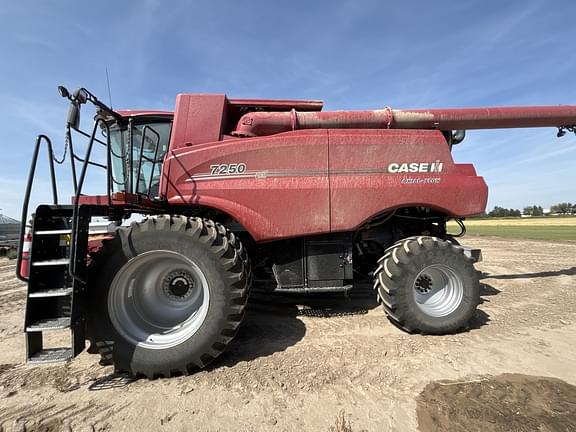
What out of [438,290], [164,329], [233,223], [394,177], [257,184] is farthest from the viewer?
[233,223]

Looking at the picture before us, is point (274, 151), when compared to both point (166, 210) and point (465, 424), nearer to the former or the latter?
point (166, 210)

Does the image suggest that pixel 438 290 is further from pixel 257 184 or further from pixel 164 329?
pixel 164 329

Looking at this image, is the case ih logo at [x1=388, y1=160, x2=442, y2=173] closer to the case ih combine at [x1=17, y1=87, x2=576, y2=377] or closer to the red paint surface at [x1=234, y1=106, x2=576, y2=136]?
the case ih combine at [x1=17, y1=87, x2=576, y2=377]

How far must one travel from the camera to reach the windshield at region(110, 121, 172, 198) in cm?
414

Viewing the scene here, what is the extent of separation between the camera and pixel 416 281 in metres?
3.99

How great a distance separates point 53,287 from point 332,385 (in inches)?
108

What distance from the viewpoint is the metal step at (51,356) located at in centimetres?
269

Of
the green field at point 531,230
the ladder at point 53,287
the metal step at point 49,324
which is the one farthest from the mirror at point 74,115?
the green field at point 531,230

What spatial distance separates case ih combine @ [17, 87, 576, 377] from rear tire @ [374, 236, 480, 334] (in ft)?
0.05

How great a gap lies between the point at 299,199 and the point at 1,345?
13.2 ft

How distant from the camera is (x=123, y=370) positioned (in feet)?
9.77

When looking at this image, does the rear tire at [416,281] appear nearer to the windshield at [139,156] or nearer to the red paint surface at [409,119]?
the red paint surface at [409,119]

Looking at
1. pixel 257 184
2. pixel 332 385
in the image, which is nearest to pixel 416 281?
pixel 332 385

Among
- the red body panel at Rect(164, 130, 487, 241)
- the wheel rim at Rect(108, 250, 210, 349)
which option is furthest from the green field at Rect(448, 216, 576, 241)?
the wheel rim at Rect(108, 250, 210, 349)
